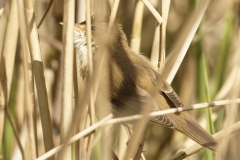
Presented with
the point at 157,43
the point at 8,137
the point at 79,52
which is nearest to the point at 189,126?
the point at 157,43

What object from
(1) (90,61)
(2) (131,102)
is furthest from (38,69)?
(2) (131,102)

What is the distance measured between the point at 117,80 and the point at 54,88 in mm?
804

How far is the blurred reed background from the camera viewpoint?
64.4 inches

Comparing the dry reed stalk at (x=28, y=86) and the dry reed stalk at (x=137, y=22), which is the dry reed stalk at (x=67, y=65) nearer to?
the dry reed stalk at (x=28, y=86)

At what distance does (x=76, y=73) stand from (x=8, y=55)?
1.06 ft

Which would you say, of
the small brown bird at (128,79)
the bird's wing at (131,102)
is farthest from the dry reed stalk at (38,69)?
the bird's wing at (131,102)

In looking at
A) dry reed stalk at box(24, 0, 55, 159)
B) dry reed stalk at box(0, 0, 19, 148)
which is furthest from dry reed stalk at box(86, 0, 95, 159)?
dry reed stalk at box(0, 0, 19, 148)

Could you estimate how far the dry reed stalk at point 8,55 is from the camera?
189 cm

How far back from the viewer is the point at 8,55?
1936 mm

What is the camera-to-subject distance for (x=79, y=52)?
97.7 inches

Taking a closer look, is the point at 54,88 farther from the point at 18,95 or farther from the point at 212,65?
the point at 212,65

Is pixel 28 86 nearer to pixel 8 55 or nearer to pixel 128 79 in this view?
pixel 8 55

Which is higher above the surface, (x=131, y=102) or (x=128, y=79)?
(x=128, y=79)

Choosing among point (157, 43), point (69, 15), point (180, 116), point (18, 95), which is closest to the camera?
point (69, 15)
